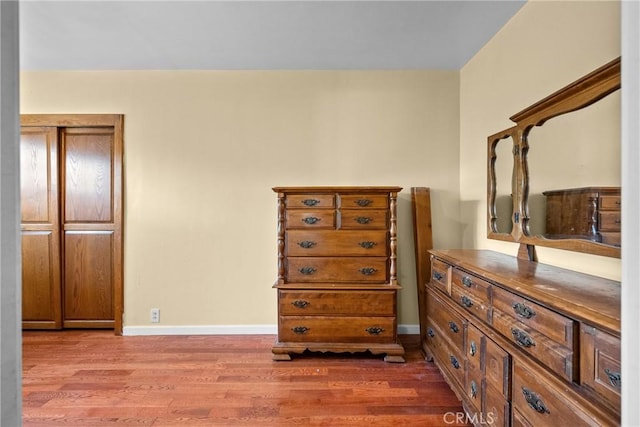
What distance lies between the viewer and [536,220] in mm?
1849

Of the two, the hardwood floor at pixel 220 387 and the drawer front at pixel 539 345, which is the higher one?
the drawer front at pixel 539 345

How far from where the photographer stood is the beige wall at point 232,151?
10.1 feet

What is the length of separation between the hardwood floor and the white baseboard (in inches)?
6.4

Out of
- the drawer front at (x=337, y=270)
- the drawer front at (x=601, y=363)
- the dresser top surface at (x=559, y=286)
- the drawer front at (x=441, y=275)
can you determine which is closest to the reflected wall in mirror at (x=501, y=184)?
the dresser top surface at (x=559, y=286)

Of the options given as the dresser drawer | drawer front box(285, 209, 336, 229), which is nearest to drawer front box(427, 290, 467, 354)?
the dresser drawer

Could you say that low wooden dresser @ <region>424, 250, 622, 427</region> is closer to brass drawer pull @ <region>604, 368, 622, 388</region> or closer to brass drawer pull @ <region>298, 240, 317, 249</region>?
brass drawer pull @ <region>604, 368, 622, 388</region>

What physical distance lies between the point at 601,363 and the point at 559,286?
1.20 feet

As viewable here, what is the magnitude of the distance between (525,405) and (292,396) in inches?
52.6

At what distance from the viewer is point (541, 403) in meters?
1.22

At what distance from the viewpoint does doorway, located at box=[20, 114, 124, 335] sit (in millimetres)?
3156

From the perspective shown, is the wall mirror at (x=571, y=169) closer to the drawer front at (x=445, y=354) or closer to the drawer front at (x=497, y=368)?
the drawer front at (x=497, y=368)

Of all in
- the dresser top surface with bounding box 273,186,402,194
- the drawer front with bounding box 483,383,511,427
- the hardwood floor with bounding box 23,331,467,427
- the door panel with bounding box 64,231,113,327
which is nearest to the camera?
the drawer front with bounding box 483,383,511,427

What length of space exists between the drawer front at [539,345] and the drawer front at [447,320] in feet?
1.23

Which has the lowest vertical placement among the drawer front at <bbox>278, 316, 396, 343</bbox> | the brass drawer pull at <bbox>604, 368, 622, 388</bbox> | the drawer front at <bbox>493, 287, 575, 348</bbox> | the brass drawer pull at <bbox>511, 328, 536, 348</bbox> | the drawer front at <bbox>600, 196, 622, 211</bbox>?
the drawer front at <bbox>278, 316, 396, 343</bbox>
